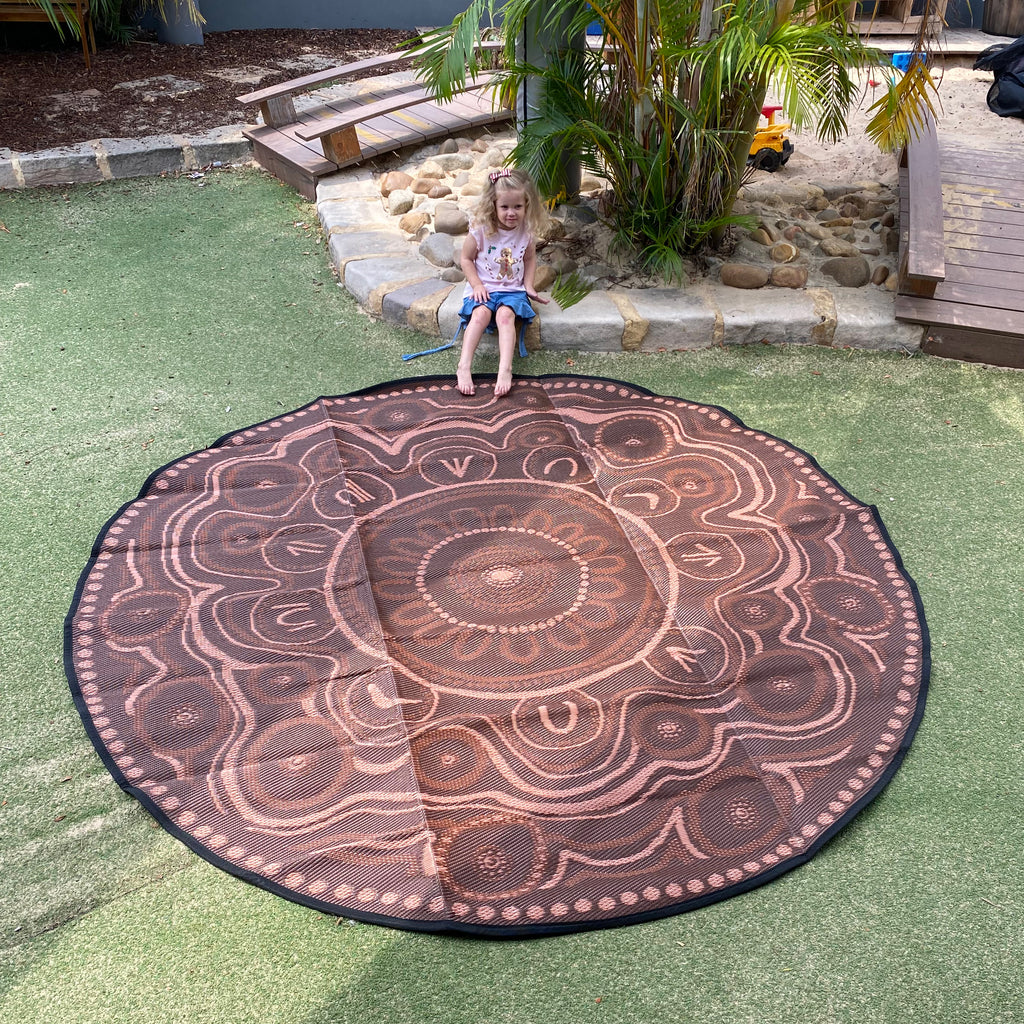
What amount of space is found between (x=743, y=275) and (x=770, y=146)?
1.41 metres

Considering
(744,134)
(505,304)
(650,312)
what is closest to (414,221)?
(505,304)

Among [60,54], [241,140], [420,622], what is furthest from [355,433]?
[60,54]

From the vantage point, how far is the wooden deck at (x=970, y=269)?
3998mm

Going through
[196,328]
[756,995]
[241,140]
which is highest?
[241,140]

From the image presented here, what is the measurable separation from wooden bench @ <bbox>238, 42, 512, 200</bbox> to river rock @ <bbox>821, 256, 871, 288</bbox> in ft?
7.73

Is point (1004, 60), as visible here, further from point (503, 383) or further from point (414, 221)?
point (503, 383)

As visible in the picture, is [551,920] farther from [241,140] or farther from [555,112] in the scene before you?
[241,140]

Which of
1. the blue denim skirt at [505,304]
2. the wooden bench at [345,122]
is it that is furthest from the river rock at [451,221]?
the wooden bench at [345,122]

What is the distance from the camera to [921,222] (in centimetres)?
416

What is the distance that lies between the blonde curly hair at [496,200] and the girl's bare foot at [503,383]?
63 centimetres

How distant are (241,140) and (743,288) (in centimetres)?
340

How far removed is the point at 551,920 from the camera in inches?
78.8

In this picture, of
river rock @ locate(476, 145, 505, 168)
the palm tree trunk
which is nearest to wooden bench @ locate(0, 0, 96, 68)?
river rock @ locate(476, 145, 505, 168)

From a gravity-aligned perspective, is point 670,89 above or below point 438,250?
above
